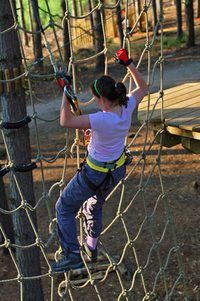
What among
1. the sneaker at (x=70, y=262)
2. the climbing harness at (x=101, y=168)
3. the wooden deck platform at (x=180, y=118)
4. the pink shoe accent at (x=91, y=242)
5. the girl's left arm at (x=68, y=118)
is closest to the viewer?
the girl's left arm at (x=68, y=118)

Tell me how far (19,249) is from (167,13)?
16.9m

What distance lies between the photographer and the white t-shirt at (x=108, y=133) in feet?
7.93

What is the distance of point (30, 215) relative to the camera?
2.86 metres

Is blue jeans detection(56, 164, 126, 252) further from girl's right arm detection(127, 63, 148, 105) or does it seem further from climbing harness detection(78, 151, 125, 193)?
girl's right arm detection(127, 63, 148, 105)

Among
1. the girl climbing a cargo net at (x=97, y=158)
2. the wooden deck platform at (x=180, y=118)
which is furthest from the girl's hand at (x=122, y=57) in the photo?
the wooden deck platform at (x=180, y=118)

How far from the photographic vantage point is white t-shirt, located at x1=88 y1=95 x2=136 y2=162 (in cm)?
242

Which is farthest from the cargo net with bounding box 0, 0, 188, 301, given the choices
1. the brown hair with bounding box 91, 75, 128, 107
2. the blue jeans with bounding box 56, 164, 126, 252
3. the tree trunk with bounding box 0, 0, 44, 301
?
the brown hair with bounding box 91, 75, 128, 107

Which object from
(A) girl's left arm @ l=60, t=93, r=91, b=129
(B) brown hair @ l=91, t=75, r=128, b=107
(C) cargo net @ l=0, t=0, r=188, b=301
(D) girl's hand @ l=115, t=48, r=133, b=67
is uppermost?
(D) girl's hand @ l=115, t=48, r=133, b=67

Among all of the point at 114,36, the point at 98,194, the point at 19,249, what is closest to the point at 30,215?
the point at 19,249

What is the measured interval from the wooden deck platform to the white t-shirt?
0.55 metres

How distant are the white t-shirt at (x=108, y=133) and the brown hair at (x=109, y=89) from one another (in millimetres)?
79

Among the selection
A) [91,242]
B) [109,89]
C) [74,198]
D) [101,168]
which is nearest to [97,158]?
[101,168]

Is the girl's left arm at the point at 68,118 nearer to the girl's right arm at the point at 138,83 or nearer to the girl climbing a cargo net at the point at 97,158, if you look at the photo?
the girl climbing a cargo net at the point at 97,158

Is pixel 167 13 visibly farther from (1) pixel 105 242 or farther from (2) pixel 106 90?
(2) pixel 106 90
